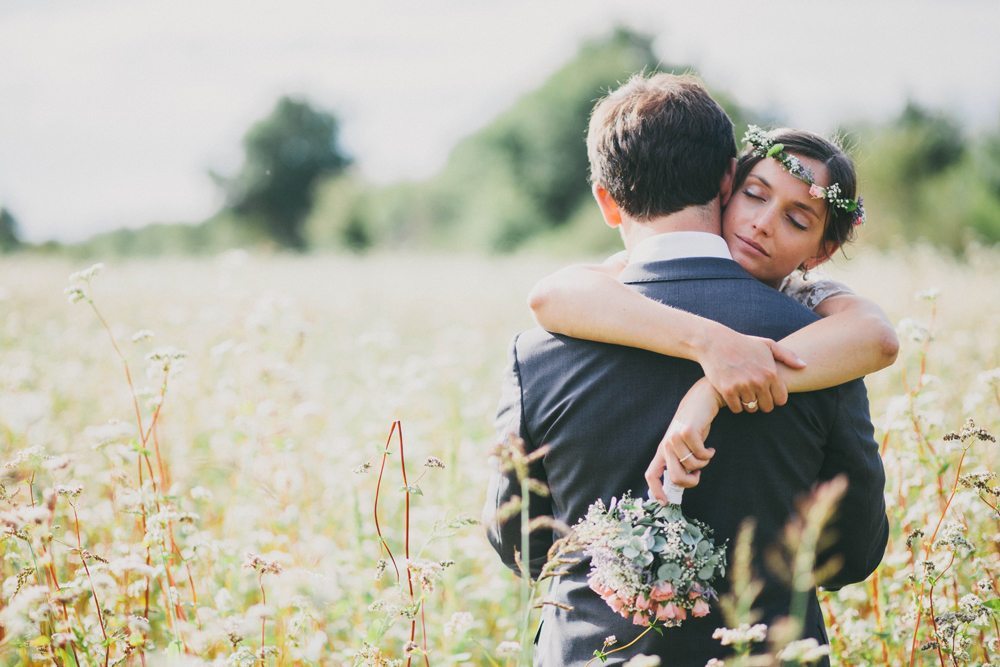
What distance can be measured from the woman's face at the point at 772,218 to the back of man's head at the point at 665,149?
337 mm

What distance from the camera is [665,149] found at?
1878 millimetres

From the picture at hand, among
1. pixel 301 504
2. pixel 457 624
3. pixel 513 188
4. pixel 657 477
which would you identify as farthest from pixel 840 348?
pixel 513 188

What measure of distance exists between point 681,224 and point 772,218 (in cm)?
49

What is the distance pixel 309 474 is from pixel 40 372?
9.26 feet

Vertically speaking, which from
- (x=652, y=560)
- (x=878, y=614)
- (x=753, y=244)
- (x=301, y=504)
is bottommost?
(x=878, y=614)

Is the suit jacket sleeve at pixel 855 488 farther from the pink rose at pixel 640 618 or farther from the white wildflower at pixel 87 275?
the white wildflower at pixel 87 275

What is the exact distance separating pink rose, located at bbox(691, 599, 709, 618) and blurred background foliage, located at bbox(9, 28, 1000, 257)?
1.71m

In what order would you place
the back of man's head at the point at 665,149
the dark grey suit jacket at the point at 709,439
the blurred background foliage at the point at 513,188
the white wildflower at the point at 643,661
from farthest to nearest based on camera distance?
the blurred background foliage at the point at 513,188
the back of man's head at the point at 665,149
the dark grey suit jacket at the point at 709,439
the white wildflower at the point at 643,661

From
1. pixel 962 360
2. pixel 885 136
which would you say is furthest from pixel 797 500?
pixel 885 136

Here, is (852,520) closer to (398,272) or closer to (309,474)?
(309,474)

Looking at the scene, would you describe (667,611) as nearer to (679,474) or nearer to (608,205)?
(679,474)

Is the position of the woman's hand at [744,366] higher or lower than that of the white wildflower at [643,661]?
higher

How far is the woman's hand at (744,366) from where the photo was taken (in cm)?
160


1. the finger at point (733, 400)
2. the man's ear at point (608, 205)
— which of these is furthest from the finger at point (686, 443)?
the man's ear at point (608, 205)
